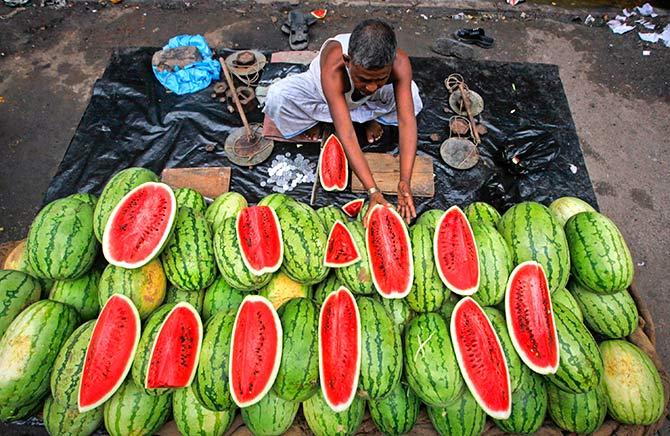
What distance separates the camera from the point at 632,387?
7.31ft

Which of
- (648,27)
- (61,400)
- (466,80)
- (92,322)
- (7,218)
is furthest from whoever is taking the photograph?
(648,27)

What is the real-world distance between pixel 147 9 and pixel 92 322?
548 cm

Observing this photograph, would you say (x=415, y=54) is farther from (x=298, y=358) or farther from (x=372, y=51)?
(x=298, y=358)

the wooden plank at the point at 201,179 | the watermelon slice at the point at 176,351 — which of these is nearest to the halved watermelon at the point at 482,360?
the watermelon slice at the point at 176,351

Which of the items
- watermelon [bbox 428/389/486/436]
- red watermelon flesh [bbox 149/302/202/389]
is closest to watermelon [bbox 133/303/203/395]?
red watermelon flesh [bbox 149/302/202/389]

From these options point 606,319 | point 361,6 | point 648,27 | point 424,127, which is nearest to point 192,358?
point 606,319

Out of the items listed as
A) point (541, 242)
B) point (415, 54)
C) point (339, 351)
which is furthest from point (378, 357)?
point (415, 54)

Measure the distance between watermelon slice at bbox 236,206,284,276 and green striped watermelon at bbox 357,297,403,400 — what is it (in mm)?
551

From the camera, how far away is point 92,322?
2.20 m

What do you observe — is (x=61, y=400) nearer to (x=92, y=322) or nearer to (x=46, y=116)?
(x=92, y=322)

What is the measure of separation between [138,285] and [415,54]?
15.4 feet

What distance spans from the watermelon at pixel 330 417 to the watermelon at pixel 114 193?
1470 millimetres

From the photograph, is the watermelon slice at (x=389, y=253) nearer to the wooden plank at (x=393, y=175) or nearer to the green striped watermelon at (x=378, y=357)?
the green striped watermelon at (x=378, y=357)

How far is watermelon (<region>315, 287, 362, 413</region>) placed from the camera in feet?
6.53
